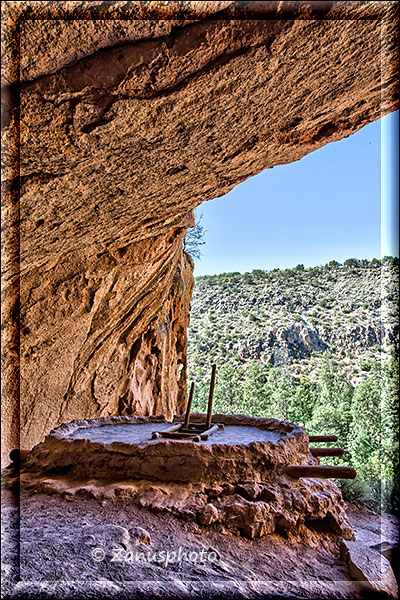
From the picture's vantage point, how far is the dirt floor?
167 cm

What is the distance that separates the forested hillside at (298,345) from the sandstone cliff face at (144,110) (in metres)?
11.2

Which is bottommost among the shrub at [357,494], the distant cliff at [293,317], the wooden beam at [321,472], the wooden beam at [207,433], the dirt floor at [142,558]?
the shrub at [357,494]

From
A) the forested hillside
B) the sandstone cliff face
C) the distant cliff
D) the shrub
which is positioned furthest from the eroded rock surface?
the distant cliff

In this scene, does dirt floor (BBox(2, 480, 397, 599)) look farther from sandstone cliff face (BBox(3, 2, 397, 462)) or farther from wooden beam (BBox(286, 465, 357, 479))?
sandstone cliff face (BBox(3, 2, 397, 462))

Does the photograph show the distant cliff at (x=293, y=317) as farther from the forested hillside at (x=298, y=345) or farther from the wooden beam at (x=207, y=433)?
the wooden beam at (x=207, y=433)

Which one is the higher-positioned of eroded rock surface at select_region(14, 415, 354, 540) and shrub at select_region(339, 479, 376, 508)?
eroded rock surface at select_region(14, 415, 354, 540)

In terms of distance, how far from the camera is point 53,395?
15.9 feet

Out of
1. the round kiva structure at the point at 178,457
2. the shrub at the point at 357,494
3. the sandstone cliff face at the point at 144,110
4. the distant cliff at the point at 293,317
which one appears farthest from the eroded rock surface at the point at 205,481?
the distant cliff at the point at 293,317

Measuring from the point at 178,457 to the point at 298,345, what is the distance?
56.5 feet

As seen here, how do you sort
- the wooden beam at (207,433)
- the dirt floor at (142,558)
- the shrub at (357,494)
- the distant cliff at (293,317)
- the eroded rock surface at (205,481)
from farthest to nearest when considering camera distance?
the distant cliff at (293,317), the shrub at (357,494), the wooden beam at (207,433), the eroded rock surface at (205,481), the dirt floor at (142,558)

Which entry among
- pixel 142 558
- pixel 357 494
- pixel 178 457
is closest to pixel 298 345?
pixel 357 494

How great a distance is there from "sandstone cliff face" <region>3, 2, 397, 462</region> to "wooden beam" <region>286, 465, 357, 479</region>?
1.82m

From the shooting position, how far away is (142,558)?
6.73 ft

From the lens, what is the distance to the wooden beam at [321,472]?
8.70ft
